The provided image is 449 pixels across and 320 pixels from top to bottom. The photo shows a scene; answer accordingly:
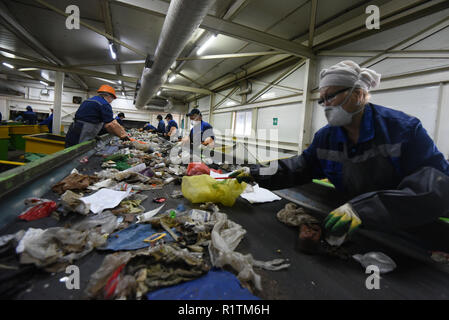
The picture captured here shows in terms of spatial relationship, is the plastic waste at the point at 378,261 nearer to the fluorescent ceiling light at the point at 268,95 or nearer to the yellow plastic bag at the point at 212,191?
the yellow plastic bag at the point at 212,191

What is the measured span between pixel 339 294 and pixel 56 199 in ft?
5.60

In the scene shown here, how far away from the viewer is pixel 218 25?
339 cm

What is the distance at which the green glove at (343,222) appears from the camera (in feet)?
3.04

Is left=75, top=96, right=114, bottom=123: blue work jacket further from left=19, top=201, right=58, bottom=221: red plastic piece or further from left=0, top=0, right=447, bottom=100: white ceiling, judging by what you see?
left=19, top=201, right=58, bottom=221: red plastic piece

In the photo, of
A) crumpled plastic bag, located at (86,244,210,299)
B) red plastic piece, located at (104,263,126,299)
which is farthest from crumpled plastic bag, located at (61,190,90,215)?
red plastic piece, located at (104,263,126,299)

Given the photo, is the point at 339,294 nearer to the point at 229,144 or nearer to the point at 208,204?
the point at 208,204

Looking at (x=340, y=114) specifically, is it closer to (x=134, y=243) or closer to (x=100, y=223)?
(x=134, y=243)

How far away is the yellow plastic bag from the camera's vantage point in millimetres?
1412

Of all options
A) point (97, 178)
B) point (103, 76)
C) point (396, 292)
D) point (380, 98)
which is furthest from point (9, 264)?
point (103, 76)

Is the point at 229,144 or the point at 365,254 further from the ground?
the point at 229,144

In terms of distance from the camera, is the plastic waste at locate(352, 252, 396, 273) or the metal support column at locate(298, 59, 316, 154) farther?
the metal support column at locate(298, 59, 316, 154)

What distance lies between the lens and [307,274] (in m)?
0.78

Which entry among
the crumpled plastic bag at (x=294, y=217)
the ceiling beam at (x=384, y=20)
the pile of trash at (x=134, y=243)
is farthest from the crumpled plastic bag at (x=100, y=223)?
the ceiling beam at (x=384, y=20)

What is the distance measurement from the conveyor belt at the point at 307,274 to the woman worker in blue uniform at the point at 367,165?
0.18m
